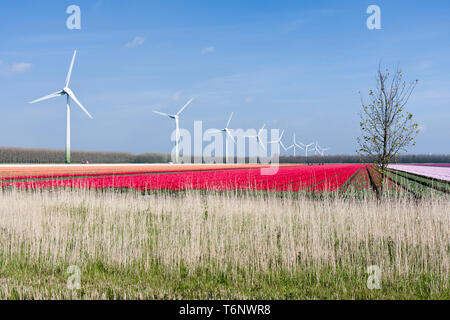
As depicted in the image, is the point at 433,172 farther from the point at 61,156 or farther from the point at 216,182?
the point at 61,156

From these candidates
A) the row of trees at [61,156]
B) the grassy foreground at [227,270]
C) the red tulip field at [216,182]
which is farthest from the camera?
the row of trees at [61,156]

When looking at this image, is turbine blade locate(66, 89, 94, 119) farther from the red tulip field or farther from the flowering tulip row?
the flowering tulip row

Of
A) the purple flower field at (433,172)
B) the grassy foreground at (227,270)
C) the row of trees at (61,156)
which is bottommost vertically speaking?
the purple flower field at (433,172)

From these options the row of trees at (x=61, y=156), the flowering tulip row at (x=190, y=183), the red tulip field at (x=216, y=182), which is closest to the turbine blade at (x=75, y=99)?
the red tulip field at (x=216, y=182)

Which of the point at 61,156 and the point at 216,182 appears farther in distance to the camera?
the point at 61,156

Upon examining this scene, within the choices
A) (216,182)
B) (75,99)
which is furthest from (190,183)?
(75,99)

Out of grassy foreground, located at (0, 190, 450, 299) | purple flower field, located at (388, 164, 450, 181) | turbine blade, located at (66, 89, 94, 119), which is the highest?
turbine blade, located at (66, 89, 94, 119)

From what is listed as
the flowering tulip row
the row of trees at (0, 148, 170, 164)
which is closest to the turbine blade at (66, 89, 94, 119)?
the flowering tulip row

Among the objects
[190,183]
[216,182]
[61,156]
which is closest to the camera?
[190,183]

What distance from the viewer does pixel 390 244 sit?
927 centimetres

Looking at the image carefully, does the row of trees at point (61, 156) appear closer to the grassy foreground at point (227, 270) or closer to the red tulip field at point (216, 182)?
the red tulip field at point (216, 182)

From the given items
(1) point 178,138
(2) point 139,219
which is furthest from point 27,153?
(2) point 139,219
